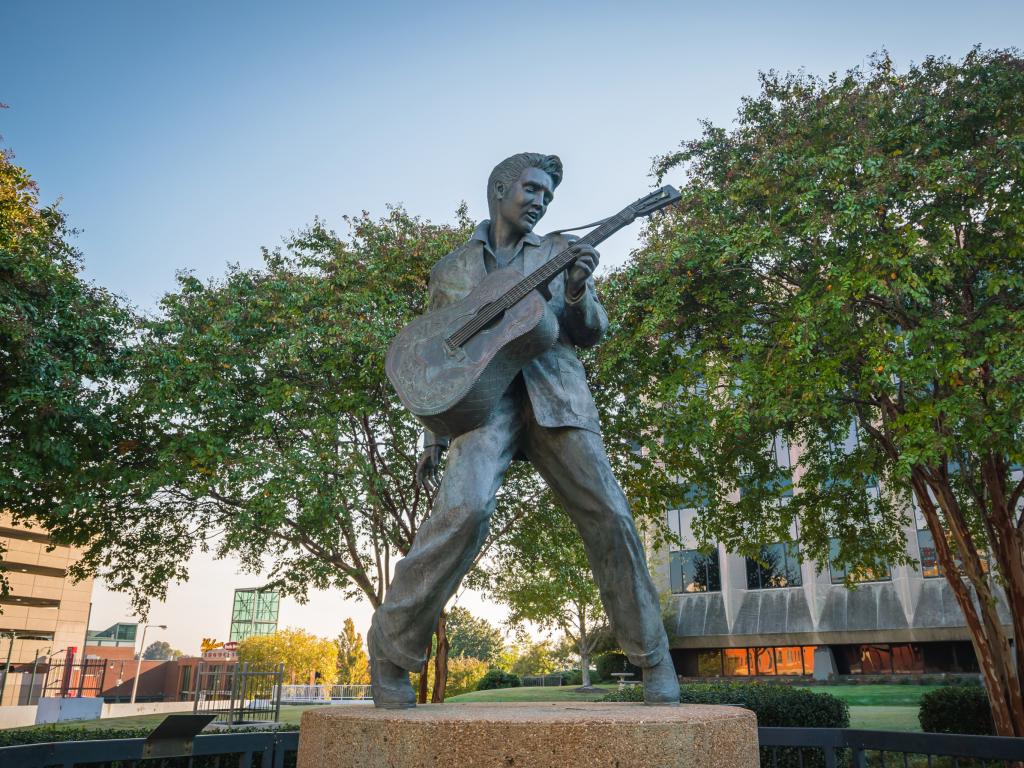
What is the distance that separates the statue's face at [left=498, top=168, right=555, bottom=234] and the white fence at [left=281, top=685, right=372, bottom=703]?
109 feet

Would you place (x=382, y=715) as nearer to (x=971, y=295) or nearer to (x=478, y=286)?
(x=478, y=286)

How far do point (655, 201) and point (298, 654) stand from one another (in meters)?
60.6

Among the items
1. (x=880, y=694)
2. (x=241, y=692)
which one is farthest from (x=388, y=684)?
(x=880, y=694)

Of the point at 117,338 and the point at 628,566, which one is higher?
the point at 117,338

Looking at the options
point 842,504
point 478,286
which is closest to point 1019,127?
point 842,504

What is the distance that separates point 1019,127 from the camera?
10.5m

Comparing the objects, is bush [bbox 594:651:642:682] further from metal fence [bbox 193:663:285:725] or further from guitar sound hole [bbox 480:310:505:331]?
guitar sound hole [bbox 480:310:505:331]

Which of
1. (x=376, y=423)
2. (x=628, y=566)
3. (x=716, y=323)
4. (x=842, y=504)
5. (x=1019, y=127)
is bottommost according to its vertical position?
(x=628, y=566)

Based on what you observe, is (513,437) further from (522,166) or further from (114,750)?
(114,750)

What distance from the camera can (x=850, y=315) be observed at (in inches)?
422

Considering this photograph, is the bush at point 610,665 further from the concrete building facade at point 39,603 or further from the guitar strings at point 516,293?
the guitar strings at point 516,293

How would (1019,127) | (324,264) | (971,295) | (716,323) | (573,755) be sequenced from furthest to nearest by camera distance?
(324,264) → (716,323) → (971,295) → (1019,127) → (573,755)

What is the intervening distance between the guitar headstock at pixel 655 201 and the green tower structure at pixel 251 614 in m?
87.2

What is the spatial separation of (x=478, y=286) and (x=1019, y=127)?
398 inches
